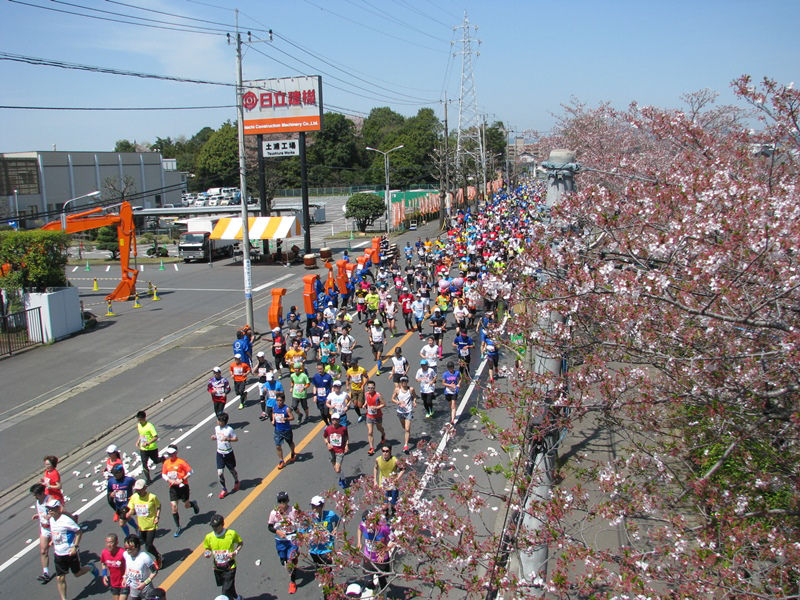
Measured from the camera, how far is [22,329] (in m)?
21.6

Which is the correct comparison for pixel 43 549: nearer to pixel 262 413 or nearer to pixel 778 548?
pixel 262 413

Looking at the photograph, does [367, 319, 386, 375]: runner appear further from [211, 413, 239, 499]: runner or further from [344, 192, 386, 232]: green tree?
[344, 192, 386, 232]: green tree

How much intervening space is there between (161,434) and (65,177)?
189 feet

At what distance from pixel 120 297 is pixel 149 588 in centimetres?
2270

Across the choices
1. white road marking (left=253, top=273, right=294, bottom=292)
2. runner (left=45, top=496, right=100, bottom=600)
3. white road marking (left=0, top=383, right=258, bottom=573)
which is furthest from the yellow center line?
white road marking (left=253, top=273, right=294, bottom=292)

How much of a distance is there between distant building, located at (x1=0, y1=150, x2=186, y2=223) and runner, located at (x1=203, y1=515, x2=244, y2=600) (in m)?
45.9

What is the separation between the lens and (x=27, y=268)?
22.0m

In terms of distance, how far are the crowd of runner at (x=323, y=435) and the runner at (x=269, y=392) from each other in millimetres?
38

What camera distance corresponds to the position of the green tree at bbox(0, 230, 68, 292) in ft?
72.0

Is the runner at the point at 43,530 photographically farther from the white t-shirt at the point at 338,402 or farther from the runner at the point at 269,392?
the white t-shirt at the point at 338,402

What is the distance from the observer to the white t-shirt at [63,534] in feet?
27.2

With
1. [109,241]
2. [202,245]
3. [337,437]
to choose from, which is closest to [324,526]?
[337,437]

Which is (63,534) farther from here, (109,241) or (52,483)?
(109,241)

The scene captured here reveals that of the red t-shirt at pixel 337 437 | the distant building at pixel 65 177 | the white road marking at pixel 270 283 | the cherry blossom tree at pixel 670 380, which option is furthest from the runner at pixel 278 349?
the distant building at pixel 65 177
